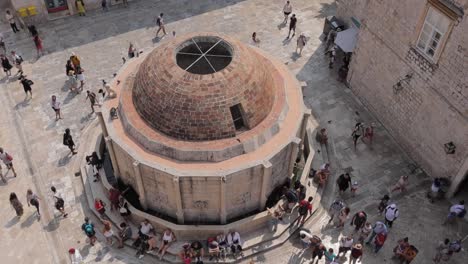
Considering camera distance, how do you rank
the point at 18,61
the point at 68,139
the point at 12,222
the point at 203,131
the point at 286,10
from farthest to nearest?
the point at 286,10
the point at 18,61
the point at 68,139
the point at 12,222
the point at 203,131

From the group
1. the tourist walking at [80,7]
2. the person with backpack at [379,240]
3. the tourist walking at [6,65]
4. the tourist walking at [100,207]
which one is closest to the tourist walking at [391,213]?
the person with backpack at [379,240]

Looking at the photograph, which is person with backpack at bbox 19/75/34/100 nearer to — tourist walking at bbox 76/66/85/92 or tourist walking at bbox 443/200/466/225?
tourist walking at bbox 76/66/85/92

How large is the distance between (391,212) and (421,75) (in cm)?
663

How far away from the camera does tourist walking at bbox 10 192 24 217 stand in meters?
19.2

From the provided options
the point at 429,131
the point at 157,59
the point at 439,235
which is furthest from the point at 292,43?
the point at 439,235

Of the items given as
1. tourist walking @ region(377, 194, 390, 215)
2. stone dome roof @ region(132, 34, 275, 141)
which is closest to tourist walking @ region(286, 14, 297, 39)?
stone dome roof @ region(132, 34, 275, 141)

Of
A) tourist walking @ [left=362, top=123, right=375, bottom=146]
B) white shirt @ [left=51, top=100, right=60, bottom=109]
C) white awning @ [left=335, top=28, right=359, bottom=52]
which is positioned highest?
white awning @ [left=335, top=28, right=359, bottom=52]

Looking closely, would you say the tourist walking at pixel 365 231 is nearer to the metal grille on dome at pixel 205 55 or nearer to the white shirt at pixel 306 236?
the white shirt at pixel 306 236

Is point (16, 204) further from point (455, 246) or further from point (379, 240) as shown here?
point (455, 246)

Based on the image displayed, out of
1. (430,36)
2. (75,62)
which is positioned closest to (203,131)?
(430,36)

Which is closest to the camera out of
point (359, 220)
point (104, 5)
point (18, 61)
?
point (359, 220)

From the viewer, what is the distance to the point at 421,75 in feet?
68.5

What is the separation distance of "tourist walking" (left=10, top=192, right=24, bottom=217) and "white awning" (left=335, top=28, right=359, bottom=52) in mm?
19063

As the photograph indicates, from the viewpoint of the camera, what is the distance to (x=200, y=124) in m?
17.4
